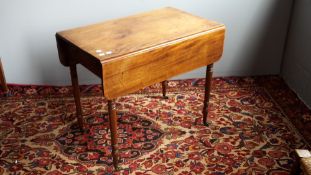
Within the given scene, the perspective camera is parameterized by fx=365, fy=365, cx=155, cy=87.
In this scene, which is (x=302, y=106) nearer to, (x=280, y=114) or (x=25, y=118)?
(x=280, y=114)

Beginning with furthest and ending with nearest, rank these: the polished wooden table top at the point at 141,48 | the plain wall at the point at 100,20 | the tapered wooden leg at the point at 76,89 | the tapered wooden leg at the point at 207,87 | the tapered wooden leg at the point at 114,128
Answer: the plain wall at the point at 100,20 < the tapered wooden leg at the point at 207,87 < the tapered wooden leg at the point at 76,89 < the tapered wooden leg at the point at 114,128 < the polished wooden table top at the point at 141,48

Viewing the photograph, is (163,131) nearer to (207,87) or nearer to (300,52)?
(207,87)

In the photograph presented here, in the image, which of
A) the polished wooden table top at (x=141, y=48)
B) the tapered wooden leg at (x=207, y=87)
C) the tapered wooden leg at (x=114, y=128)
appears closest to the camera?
the polished wooden table top at (x=141, y=48)

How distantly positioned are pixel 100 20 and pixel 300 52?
1583mm

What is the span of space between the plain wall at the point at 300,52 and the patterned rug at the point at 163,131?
0.09 meters

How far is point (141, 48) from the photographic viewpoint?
1.84 meters

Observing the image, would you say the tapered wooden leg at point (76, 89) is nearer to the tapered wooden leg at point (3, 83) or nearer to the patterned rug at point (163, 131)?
the patterned rug at point (163, 131)

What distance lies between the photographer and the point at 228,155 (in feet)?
7.47

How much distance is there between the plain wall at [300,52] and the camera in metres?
2.75

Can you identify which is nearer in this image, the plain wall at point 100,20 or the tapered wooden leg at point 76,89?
the tapered wooden leg at point 76,89

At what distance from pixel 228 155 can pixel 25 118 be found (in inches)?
57.0

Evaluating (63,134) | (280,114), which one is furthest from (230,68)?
(63,134)

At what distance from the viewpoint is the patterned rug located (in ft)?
7.21

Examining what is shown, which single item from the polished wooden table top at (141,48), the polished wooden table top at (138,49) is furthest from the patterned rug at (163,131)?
the polished wooden table top at (141,48)
